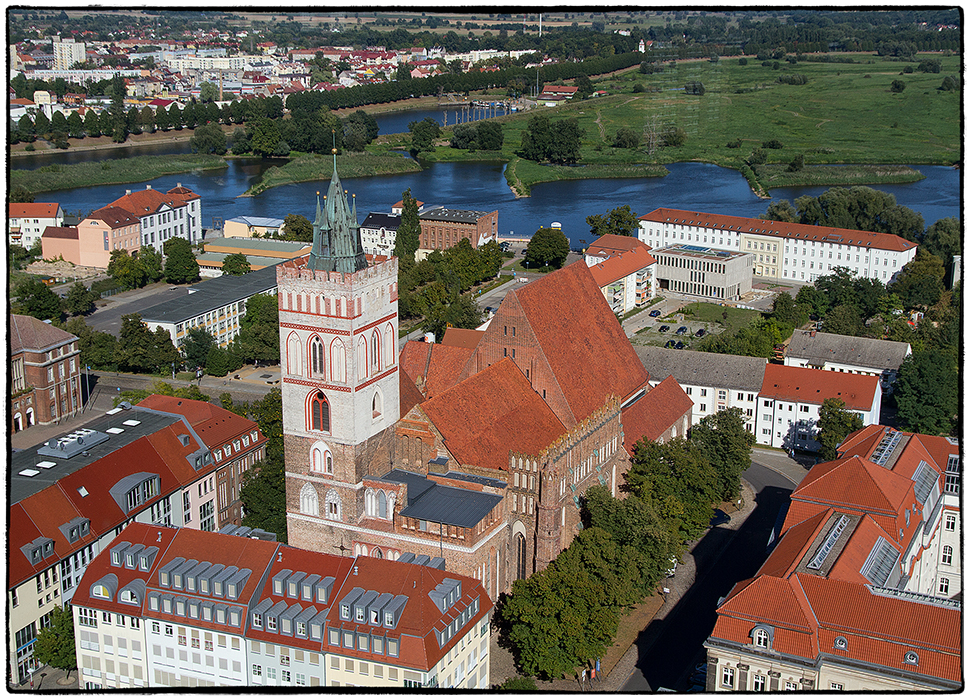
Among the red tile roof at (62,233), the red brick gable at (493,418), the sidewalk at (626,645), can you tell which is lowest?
the sidewalk at (626,645)

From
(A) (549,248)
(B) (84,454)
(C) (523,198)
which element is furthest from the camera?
(C) (523,198)

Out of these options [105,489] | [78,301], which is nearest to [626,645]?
[105,489]

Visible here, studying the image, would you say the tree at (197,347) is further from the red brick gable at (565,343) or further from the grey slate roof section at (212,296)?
the red brick gable at (565,343)

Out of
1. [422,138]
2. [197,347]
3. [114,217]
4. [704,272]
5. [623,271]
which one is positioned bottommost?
[197,347]

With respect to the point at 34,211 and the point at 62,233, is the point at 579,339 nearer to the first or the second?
the point at 62,233

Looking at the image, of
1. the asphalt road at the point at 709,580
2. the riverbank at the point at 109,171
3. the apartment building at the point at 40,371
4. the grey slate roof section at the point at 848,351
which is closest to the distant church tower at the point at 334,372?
the asphalt road at the point at 709,580

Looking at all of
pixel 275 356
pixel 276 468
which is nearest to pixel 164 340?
pixel 275 356
